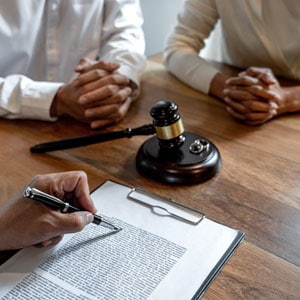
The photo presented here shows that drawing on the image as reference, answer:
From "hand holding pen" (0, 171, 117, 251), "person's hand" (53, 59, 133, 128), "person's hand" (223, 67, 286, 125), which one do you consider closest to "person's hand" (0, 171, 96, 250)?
"hand holding pen" (0, 171, 117, 251)

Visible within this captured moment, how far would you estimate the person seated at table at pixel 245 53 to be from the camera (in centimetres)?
98

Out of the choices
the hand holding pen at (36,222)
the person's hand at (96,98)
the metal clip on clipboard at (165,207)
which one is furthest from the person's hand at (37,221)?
the person's hand at (96,98)

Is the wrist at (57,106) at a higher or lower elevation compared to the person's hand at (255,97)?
higher

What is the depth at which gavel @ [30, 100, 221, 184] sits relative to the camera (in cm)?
75

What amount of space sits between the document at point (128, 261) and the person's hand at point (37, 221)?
3 cm

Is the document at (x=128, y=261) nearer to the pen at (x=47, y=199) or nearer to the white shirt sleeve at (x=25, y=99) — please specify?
the pen at (x=47, y=199)

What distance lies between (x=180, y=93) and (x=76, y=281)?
2.22ft

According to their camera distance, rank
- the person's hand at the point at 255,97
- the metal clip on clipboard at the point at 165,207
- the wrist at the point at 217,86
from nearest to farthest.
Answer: the metal clip on clipboard at the point at 165,207 → the person's hand at the point at 255,97 → the wrist at the point at 217,86

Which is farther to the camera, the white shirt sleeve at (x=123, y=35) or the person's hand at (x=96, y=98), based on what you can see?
the white shirt sleeve at (x=123, y=35)

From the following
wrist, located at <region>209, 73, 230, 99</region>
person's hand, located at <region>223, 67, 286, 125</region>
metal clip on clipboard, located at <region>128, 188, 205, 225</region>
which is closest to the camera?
A: metal clip on clipboard, located at <region>128, 188, 205, 225</region>

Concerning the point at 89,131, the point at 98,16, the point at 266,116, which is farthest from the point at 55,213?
the point at 98,16

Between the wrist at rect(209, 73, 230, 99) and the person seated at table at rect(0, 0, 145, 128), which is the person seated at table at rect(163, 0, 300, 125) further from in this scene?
the person seated at table at rect(0, 0, 145, 128)

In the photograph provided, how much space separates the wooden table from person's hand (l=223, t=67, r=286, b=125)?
0.02m

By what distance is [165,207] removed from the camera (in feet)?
Result: 2.28
